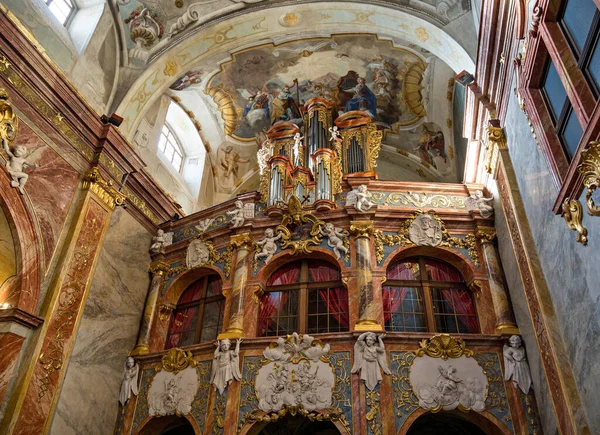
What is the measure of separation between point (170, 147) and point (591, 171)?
11.8 metres

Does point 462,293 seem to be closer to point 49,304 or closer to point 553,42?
point 553,42

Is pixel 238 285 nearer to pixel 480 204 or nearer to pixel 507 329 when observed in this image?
pixel 507 329

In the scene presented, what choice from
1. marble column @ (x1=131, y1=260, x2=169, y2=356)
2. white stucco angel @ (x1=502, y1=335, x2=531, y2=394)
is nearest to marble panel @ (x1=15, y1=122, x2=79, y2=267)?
marble column @ (x1=131, y1=260, x2=169, y2=356)

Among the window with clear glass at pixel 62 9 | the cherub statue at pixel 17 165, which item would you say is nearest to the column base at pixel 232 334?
the cherub statue at pixel 17 165

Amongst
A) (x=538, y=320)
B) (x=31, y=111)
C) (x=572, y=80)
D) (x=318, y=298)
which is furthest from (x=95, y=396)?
(x=572, y=80)

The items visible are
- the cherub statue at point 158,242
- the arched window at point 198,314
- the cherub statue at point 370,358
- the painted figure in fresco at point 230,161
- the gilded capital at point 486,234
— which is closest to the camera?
the cherub statue at point 370,358

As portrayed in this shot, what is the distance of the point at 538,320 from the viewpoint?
7289 millimetres

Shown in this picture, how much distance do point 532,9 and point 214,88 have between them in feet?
32.4

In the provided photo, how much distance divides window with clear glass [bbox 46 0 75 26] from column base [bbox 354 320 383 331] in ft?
29.0

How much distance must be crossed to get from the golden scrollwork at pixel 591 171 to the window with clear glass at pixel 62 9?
10.3m

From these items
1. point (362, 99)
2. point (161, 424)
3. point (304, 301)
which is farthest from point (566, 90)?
point (362, 99)

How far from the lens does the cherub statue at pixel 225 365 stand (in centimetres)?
863

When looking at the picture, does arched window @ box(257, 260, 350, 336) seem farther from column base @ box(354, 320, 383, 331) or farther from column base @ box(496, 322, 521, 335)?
column base @ box(496, 322, 521, 335)

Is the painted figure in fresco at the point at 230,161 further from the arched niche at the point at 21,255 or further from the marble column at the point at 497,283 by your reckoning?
the marble column at the point at 497,283
